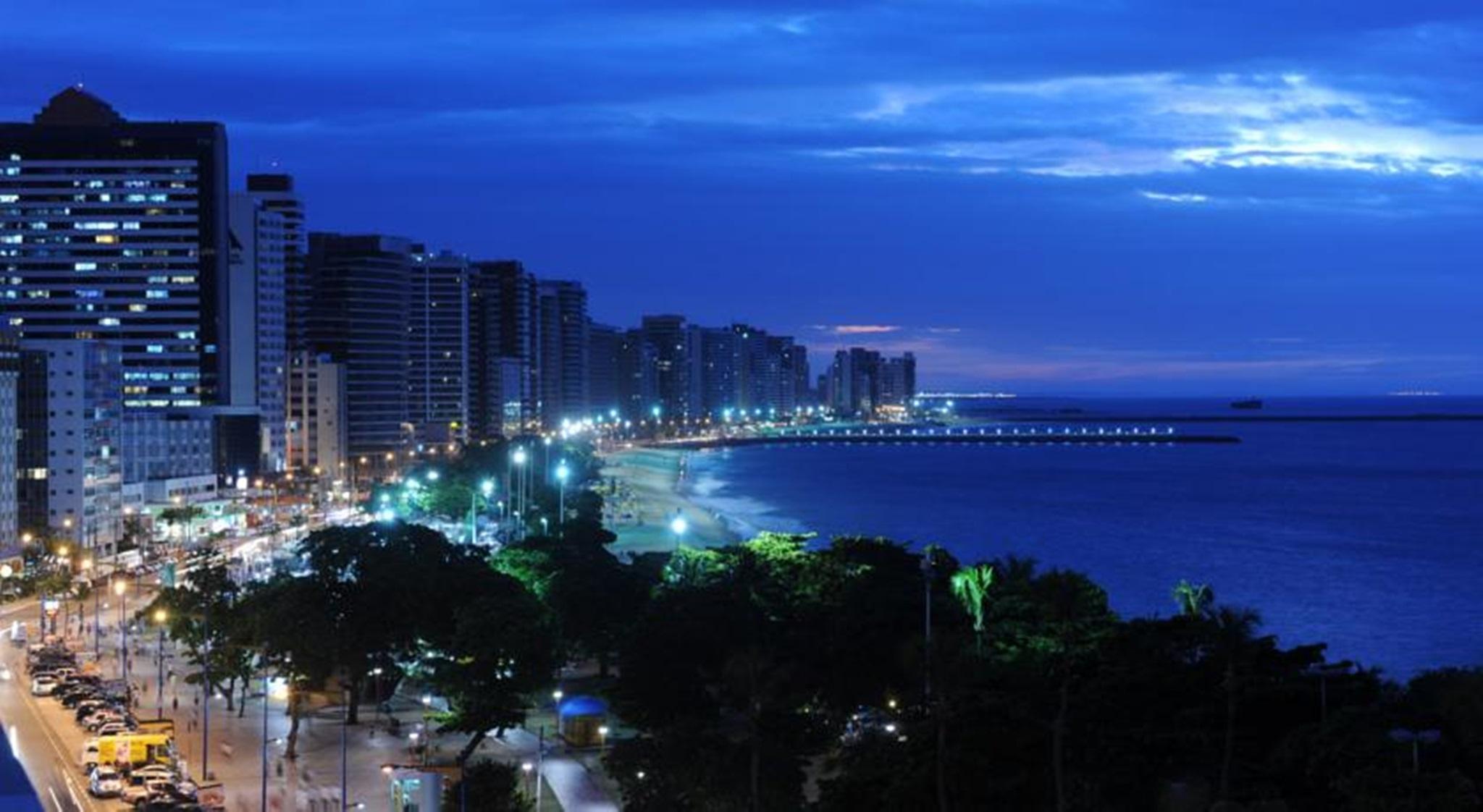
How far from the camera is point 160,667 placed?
3722 centimetres

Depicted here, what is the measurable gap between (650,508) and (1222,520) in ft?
107

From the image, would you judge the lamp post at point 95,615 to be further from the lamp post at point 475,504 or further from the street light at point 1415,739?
the street light at point 1415,739

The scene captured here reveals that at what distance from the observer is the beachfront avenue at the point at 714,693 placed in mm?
21859

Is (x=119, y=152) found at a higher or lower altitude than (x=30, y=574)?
higher

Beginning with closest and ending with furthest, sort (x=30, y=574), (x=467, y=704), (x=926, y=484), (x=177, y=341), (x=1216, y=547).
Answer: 1. (x=467, y=704)
2. (x=30, y=574)
3. (x=1216, y=547)
4. (x=177, y=341)
5. (x=926, y=484)

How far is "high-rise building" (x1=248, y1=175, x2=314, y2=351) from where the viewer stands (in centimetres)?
13038

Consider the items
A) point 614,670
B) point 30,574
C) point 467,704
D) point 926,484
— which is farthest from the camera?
point 926,484

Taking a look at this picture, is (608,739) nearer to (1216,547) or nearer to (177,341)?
(1216,547)

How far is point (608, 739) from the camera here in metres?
29.7

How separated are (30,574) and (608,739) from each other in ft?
117

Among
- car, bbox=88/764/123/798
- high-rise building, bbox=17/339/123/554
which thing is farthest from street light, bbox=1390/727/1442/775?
high-rise building, bbox=17/339/123/554

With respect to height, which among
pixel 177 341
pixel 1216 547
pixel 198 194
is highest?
pixel 198 194

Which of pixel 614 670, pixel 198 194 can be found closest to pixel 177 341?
pixel 198 194

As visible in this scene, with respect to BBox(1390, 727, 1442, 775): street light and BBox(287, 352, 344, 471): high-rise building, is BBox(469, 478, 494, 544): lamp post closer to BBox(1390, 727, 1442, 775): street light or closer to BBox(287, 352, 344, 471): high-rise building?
BBox(1390, 727, 1442, 775): street light
